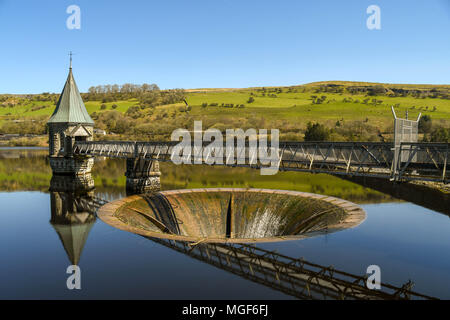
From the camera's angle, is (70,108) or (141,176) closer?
(141,176)

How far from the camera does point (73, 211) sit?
29016 millimetres

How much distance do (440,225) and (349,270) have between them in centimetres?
1196

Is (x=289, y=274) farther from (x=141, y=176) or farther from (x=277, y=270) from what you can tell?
(x=141, y=176)

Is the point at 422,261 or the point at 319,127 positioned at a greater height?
the point at 319,127

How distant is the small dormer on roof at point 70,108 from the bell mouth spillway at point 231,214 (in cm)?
2402

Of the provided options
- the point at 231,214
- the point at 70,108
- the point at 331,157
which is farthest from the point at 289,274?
the point at 70,108

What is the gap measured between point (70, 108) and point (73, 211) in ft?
66.5

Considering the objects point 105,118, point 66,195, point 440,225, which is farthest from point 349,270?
point 105,118

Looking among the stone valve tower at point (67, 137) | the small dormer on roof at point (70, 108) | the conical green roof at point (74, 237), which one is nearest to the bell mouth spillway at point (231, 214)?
the conical green roof at point (74, 237)

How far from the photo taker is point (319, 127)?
63031 millimetres

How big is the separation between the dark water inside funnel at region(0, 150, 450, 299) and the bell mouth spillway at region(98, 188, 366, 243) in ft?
4.15

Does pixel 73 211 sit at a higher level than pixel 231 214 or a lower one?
lower

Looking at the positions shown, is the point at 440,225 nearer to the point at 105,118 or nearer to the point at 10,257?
the point at 10,257

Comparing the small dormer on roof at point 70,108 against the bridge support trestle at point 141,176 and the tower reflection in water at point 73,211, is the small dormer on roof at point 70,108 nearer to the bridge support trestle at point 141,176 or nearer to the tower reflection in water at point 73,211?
the tower reflection in water at point 73,211
